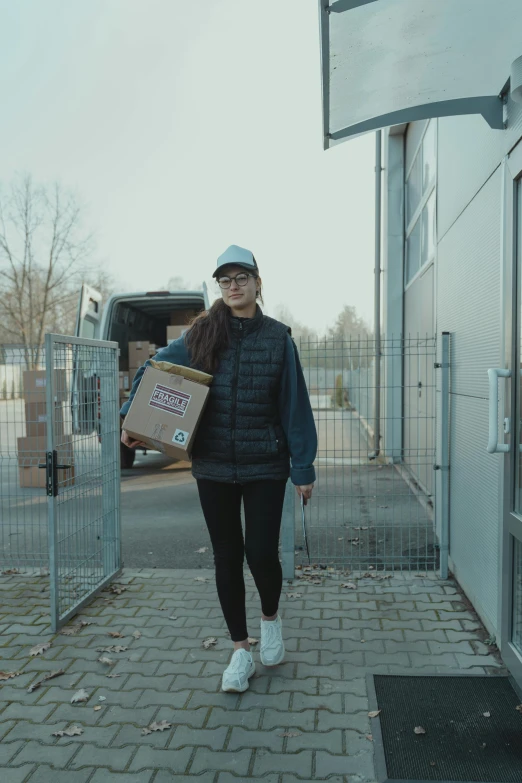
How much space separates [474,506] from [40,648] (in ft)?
8.70

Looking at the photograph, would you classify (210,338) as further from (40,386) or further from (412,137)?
(412,137)

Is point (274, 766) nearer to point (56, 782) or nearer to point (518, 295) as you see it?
point (56, 782)

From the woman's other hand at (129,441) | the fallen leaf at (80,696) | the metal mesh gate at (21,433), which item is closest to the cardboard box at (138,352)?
the metal mesh gate at (21,433)

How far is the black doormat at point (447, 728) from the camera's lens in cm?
258

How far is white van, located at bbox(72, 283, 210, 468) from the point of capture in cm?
977

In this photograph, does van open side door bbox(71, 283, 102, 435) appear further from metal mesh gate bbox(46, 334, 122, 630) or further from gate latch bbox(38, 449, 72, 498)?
gate latch bbox(38, 449, 72, 498)

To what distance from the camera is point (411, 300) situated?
983cm

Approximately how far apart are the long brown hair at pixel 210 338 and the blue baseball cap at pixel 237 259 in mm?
190

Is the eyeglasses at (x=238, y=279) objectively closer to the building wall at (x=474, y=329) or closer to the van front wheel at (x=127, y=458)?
the building wall at (x=474, y=329)

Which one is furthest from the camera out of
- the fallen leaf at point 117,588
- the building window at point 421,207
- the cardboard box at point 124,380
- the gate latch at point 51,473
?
the cardboard box at point 124,380

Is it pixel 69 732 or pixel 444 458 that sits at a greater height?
pixel 444 458

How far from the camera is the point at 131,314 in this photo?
1070 centimetres

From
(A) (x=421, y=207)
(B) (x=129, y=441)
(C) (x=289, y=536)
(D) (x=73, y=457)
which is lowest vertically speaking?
(C) (x=289, y=536)

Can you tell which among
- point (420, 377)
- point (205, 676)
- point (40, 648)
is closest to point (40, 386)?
point (40, 648)
